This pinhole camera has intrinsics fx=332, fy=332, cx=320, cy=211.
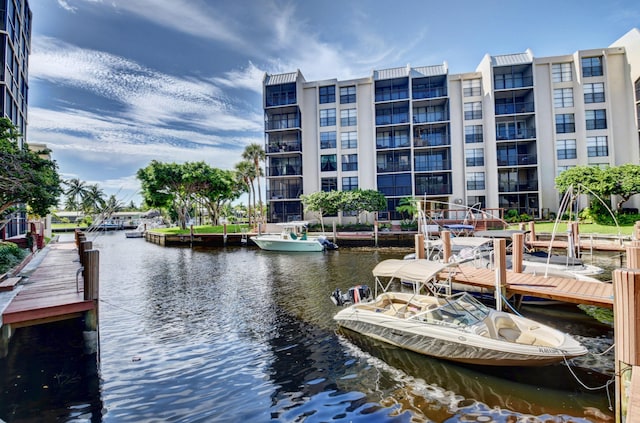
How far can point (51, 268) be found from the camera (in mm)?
14977

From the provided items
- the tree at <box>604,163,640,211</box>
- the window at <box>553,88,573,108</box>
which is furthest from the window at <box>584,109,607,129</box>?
the tree at <box>604,163,640,211</box>

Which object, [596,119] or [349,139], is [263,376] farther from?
[596,119]

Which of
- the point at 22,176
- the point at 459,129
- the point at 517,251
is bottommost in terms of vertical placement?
the point at 517,251

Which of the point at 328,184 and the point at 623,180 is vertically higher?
the point at 328,184

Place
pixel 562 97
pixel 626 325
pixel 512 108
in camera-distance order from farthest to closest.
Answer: pixel 512 108 → pixel 562 97 → pixel 626 325

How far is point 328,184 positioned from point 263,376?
40.0 m

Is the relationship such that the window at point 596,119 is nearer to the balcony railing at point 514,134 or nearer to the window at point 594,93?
the window at point 594,93

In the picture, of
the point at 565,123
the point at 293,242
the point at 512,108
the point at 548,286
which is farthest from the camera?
the point at 512,108

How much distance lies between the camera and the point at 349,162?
Result: 47156 mm

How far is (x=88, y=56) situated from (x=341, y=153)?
31623 millimetres

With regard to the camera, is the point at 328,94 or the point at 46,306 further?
the point at 328,94

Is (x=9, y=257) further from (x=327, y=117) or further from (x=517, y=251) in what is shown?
(x=327, y=117)

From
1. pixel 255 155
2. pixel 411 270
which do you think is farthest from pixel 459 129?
pixel 411 270

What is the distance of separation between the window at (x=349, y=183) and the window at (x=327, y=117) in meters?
8.33
